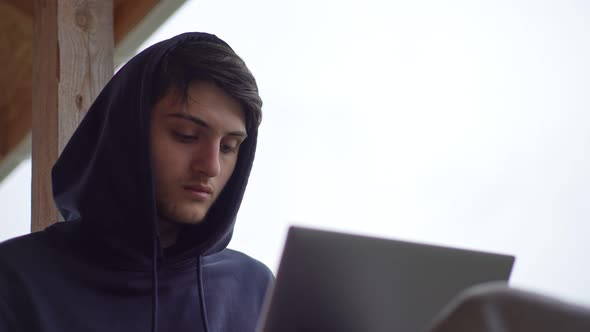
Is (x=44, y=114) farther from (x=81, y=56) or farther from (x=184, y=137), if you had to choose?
(x=184, y=137)

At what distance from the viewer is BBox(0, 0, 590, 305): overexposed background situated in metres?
3.69

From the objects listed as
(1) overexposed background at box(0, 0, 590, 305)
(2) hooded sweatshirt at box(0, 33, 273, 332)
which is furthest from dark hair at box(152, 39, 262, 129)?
(1) overexposed background at box(0, 0, 590, 305)

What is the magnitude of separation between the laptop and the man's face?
76cm

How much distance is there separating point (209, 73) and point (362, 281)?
36.8 inches

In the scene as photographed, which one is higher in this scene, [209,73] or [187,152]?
[209,73]

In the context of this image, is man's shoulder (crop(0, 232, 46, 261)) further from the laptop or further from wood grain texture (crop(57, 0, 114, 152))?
the laptop

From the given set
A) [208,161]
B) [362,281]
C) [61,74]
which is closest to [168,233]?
[208,161]

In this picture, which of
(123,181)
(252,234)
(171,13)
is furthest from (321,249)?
(252,234)

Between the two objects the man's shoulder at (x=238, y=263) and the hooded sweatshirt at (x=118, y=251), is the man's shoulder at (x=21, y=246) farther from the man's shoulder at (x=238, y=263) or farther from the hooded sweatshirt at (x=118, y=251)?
the man's shoulder at (x=238, y=263)

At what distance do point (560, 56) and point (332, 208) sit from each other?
1.38m

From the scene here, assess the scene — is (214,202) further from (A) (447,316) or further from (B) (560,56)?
(B) (560,56)

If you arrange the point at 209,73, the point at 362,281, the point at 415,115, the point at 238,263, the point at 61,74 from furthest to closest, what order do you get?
the point at 415,115 → the point at 61,74 → the point at 238,263 → the point at 209,73 → the point at 362,281

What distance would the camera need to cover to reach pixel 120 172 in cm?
195

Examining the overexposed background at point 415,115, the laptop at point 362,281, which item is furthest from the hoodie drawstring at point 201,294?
the overexposed background at point 415,115
